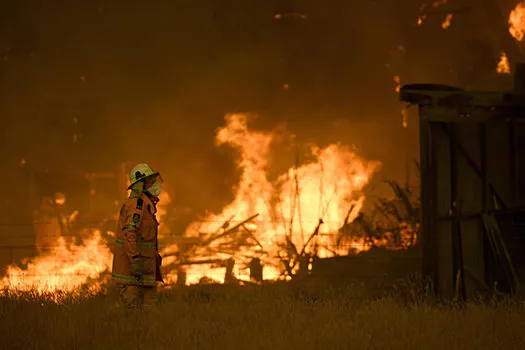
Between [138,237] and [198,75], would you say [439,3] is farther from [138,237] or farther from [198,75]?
[138,237]

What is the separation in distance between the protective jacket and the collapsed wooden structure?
4.03m

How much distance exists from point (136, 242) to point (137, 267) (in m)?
0.26

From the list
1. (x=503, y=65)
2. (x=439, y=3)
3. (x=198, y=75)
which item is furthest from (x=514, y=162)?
(x=198, y=75)

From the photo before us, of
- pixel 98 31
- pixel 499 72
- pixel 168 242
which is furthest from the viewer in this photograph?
pixel 98 31

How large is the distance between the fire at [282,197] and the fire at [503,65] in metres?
4.71

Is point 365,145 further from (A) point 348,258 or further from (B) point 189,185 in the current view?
(A) point 348,258

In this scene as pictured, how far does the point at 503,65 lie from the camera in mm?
21656

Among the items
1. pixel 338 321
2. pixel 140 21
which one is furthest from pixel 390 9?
pixel 338 321

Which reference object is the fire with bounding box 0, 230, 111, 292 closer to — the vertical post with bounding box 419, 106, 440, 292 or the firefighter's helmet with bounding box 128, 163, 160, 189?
the vertical post with bounding box 419, 106, 440, 292

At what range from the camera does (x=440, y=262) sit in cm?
962

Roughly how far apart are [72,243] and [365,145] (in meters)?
9.45

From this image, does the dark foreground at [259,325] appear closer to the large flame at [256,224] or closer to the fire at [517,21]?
the large flame at [256,224]

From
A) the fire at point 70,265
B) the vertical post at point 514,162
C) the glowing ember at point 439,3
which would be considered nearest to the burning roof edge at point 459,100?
the vertical post at point 514,162

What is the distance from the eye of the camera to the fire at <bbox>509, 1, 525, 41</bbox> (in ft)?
70.7
